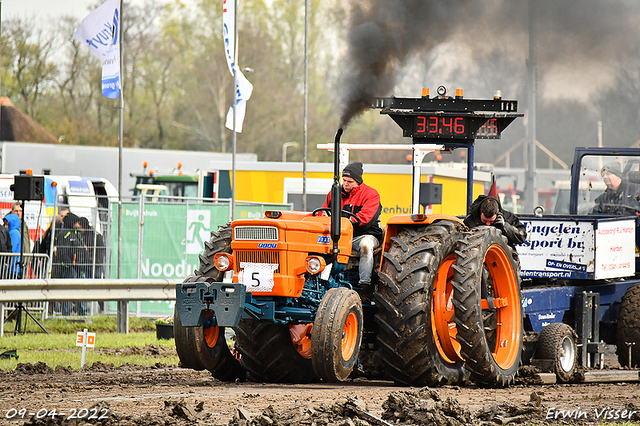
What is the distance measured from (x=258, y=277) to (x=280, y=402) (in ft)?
4.44

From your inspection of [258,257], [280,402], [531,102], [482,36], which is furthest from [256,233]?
[531,102]

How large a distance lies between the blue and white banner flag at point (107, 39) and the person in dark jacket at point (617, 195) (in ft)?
27.8

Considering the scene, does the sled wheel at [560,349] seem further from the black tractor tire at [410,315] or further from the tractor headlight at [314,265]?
the tractor headlight at [314,265]

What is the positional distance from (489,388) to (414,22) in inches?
187

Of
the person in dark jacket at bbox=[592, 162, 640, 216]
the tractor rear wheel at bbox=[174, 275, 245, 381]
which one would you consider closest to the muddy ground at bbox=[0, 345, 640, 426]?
the tractor rear wheel at bbox=[174, 275, 245, 381]

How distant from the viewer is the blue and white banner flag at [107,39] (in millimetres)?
16453

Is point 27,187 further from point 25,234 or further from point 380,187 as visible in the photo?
point 380,187

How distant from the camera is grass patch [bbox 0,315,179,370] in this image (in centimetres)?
1102

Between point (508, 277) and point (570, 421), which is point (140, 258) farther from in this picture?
point (570, 421)

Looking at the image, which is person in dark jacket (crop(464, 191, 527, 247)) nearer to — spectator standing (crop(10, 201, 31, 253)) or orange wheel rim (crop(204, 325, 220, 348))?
orange wheel rim (crop(204, 325, 220, 348))

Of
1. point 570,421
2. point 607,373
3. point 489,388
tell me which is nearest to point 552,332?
point 607,373

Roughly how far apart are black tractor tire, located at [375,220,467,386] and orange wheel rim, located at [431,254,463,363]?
144 millimetres

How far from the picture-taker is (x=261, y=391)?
7586mm

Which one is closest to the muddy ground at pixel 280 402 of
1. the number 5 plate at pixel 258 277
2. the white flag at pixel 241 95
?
the number 5 plate at pixel 258 277
